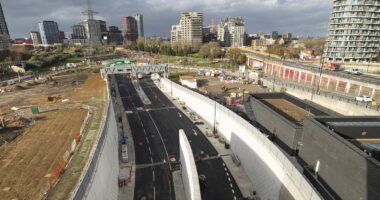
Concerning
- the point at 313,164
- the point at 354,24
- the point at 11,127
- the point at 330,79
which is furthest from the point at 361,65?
the point at 11,127

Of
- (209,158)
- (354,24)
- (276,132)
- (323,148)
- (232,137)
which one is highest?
(354,24)

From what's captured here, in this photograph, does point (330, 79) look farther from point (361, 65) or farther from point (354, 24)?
point (354, 24)

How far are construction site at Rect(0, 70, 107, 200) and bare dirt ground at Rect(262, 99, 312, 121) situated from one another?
31.6 metres

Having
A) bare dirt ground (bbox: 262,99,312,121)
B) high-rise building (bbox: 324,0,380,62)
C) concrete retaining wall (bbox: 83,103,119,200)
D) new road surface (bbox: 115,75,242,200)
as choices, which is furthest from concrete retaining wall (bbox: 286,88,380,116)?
high-rise building (bbox: 324,0,380,62)

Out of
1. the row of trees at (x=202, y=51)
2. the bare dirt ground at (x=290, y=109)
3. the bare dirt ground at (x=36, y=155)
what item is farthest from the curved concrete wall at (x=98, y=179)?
the row of trees at (x=202, y=51)

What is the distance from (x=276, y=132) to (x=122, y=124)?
3286cm

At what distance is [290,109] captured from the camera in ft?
123

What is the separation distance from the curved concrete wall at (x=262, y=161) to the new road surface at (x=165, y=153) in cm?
335

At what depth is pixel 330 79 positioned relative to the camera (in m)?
62.7

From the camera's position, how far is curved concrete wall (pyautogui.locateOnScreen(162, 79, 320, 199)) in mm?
20359

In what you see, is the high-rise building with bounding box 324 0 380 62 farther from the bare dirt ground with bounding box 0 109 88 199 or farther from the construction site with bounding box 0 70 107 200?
the bare dirt ground with bounding box 0 109 88 199

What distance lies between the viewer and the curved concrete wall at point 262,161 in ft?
66.8

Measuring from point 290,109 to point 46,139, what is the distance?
42870 mm

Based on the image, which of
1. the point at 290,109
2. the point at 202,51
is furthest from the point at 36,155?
the point at 202,51
